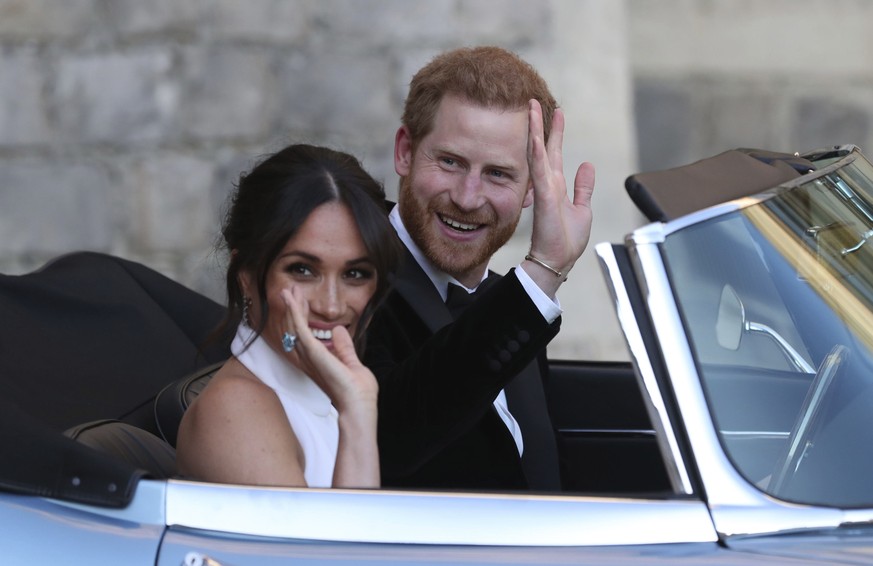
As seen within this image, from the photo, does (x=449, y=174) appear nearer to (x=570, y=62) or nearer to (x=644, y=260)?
(x=644, y=260)

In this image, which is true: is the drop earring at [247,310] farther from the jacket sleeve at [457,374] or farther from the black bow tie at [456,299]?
the black bow tie at [456,299]

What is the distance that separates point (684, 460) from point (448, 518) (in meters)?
0.35

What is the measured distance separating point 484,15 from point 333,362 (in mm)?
3632

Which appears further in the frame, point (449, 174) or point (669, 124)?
point (669, 124)

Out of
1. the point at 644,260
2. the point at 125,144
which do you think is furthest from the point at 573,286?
the point at 644,260

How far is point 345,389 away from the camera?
7.13 ft

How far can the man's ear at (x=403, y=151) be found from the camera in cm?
299

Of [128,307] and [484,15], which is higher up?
[484,15]

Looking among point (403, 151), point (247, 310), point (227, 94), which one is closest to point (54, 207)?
point (227, 94)

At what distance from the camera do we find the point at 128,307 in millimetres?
3146

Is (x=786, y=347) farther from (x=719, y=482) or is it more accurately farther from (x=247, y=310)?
(x=247, y=310)

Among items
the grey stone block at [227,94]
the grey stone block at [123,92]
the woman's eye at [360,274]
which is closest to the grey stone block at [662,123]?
the grey stone block at [227,94]

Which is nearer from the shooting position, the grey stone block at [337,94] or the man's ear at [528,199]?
the man's ear at [528,199]

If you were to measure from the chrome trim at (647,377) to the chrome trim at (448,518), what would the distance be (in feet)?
0.14
